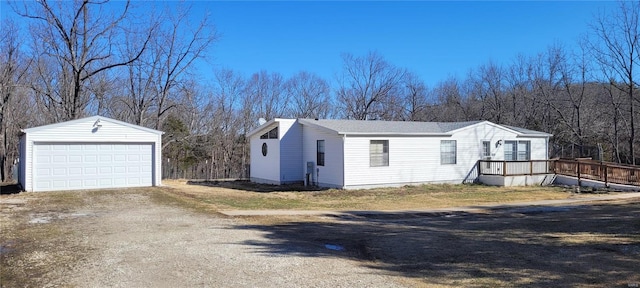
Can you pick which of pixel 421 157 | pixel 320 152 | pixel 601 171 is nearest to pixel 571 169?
pixel 601 171

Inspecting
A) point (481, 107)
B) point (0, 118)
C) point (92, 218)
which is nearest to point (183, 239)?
point (92, 218)

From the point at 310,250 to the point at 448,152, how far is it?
633 inches

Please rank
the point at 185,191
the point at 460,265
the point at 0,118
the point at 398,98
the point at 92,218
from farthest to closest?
the point at 398,98, the point at 0,118, the point at 185,191, the point at 92,218, the point at 460,265

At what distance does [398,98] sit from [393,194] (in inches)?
941

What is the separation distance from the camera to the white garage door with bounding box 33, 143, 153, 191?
1675 centimetres

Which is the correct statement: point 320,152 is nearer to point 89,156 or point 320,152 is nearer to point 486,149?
point 486,149

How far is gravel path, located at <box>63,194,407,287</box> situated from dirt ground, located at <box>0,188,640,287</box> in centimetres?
2

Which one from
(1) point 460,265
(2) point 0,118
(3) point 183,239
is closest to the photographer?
(1) point 460,265

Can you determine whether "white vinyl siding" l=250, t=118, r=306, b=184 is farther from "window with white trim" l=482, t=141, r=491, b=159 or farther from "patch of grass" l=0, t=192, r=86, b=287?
"patch of grass" l=0, t=192, r=86, b=287

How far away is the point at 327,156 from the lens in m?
20.2

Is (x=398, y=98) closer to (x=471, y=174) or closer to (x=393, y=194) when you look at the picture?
(x=471, y=174)

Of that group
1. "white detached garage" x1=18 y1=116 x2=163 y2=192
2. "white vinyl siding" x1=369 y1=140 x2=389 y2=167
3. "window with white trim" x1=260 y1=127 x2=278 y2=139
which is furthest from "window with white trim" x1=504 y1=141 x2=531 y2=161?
"white detached garage" x1=18 y1=116 x2=163 y2=192

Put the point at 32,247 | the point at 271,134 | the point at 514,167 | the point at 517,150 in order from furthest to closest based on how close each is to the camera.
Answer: the point at 517,150, the point at 271,134, the point at 514,167, the point at 32,247

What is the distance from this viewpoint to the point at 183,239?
8.26m
